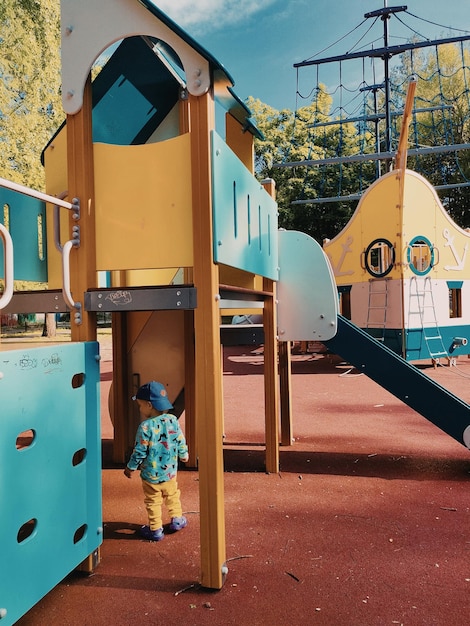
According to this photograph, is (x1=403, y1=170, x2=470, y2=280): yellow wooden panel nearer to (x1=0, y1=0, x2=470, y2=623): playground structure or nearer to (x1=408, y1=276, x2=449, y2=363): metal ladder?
(x1=408, y1=276, x2=449, y2=363): metal ladder

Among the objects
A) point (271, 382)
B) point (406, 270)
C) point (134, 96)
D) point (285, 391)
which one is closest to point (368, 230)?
point (406, 270)

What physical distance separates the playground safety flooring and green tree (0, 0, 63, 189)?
11.4 meters

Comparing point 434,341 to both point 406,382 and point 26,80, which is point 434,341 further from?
point 26,80

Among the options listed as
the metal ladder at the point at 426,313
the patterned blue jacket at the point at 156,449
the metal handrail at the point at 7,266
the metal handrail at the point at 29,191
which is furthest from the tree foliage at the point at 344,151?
the metal handrail at the point at 7,266

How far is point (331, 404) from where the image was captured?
851 cm

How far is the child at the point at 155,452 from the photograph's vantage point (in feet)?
11.4

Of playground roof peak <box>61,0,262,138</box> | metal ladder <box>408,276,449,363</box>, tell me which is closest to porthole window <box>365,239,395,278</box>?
metal ladder <box>408,276,449,363</box>

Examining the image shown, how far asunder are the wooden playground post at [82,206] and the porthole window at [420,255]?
978cm

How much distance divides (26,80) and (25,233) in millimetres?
13506

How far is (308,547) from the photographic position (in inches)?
134

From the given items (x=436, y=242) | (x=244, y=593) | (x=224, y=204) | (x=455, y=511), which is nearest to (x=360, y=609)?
(x=244, y=593)

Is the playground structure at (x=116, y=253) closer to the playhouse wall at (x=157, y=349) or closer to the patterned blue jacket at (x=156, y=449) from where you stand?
the patterned blue jacket at (x=156, y=449)

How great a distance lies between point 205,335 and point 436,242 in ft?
35.0

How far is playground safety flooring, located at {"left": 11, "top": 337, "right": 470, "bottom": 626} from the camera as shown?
2.68 meters
